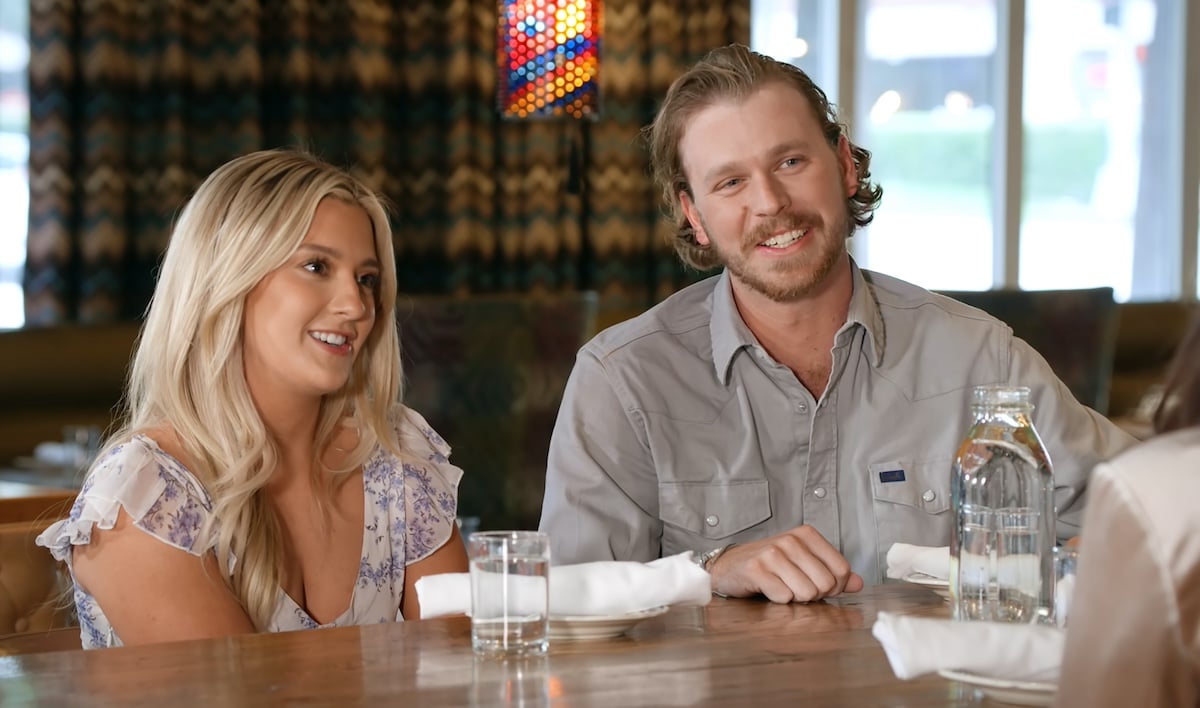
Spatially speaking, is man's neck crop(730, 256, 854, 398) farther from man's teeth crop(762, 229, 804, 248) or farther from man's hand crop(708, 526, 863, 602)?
man's hand crop(708, 526, 863, 602)

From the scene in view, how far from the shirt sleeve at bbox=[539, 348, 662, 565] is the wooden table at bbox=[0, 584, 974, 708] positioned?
1.77ft

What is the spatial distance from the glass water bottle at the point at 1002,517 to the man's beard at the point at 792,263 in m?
0.68

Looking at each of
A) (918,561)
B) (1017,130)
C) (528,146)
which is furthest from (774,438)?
(1017,130)

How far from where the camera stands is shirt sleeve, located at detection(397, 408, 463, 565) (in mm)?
1867

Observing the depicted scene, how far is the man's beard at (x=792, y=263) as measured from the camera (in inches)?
77.7

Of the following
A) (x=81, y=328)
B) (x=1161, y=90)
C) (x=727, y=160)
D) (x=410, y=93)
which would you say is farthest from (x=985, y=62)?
(x=727, y=160)

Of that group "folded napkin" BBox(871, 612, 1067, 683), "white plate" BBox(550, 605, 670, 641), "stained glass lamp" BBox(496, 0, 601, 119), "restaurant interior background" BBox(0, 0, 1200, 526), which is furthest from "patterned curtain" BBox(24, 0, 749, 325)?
"folded napkin" BBox(871, 612, 1067, 683)

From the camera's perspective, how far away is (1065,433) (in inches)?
74.1

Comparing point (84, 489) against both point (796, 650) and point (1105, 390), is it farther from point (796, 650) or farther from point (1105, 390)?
point (1105, 390)

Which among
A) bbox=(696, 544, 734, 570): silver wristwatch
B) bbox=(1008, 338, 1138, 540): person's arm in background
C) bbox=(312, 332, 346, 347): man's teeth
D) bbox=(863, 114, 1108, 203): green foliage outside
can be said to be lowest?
bbox=(696, 544, 734, 570): silver wristwatch

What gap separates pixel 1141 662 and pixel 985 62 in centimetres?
557

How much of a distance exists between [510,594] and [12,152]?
3.87 m

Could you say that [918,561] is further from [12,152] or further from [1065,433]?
[12,152]

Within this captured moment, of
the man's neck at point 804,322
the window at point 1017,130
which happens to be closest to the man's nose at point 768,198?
the man's neck at point 804,322
